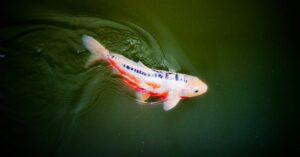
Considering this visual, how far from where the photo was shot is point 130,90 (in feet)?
10.5

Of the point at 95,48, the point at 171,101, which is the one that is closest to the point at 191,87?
the point at 171,101

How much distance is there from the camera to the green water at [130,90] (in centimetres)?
303

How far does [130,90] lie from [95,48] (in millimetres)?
555

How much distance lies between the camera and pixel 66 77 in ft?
10.5

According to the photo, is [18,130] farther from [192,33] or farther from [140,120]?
[192,33]

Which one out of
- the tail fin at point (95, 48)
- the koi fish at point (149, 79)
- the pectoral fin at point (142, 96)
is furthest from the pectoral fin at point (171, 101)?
the tail fin at point (95, 48)

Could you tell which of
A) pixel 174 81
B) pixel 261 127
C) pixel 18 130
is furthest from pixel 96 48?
pixel 261 127

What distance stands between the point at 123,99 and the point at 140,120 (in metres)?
0.27

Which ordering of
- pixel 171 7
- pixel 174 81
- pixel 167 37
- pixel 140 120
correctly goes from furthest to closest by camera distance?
pixel 171 7 < pixel 167 37 < pixel 140 120 < pixel 174 81

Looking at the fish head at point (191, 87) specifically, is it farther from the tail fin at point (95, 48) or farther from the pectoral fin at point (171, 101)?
the tail fin at point (95, 48)

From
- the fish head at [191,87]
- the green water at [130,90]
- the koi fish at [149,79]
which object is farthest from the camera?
the green water at [130,90]

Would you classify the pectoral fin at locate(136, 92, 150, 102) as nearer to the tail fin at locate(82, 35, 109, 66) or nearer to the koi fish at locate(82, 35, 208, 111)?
the koi fish at locate(82, 35, 208, 111)

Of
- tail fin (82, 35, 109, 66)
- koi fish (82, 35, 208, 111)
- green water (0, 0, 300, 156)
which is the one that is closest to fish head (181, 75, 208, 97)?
koi fish (82, 35, 208, 111)

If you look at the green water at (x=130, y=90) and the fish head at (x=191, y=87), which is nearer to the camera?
the fish head at (x=191, y=87)
